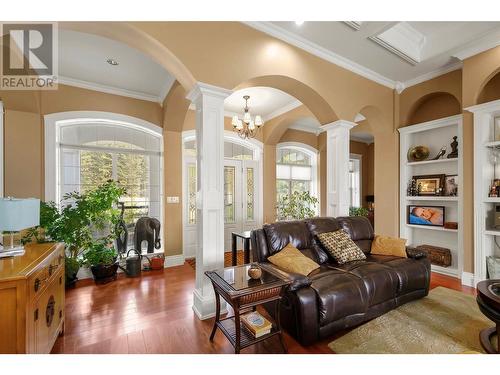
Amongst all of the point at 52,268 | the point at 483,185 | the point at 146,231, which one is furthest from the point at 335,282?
the point at 146,231

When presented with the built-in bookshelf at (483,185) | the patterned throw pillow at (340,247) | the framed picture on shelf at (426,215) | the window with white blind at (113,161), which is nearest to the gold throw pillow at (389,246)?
the patterned throw pillow at (340,247)

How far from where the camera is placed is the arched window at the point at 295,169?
21.3ft

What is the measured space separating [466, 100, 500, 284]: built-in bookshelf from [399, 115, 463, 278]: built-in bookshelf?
28cm

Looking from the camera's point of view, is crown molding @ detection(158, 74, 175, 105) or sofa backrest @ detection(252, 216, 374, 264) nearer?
sofa backrest @ detection(252, 216, 374, 264)

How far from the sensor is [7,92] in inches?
120

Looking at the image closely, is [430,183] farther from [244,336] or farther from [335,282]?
[244,336]

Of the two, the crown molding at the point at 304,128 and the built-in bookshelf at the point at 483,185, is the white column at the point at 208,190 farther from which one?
the crown molding at the point at 304,128

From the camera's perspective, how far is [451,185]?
3.86 meters

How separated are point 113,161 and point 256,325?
3746mm

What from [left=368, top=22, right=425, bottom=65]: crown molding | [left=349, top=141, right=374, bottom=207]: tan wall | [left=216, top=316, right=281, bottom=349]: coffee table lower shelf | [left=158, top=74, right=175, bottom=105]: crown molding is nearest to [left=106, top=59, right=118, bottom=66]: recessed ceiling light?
[left=158, top=74, right=175, bottom=105]: crown molding

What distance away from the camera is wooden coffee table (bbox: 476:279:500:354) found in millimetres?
1762

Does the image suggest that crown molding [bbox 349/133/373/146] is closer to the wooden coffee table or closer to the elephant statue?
the wooden coffee table

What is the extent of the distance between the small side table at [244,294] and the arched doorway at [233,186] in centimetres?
305

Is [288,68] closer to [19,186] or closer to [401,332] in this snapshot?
[401,332]
